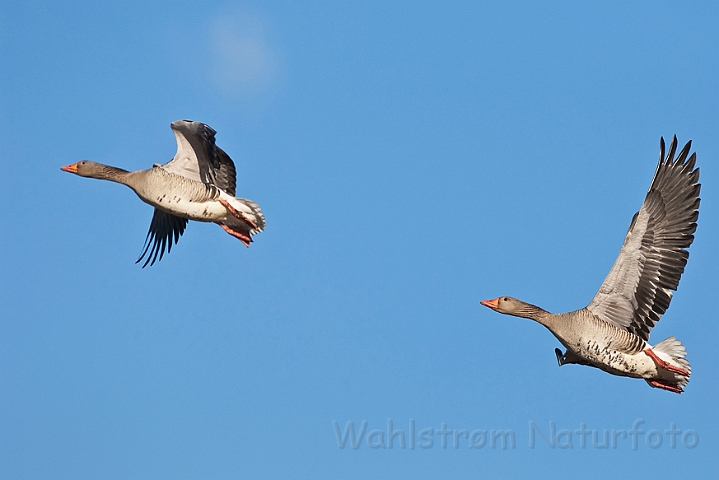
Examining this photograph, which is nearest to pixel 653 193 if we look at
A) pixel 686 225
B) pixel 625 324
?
pixel 686 225

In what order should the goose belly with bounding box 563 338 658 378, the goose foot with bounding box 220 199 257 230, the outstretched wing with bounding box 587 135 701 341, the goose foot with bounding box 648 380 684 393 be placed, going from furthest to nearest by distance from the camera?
the goose foot with bounding box 220 199 257 230
the goose foot with bounding box 648 380 684 393
the outstretched wing with bounding box 587 135 701 341
the goose belly with bounding box 563 338 658 378

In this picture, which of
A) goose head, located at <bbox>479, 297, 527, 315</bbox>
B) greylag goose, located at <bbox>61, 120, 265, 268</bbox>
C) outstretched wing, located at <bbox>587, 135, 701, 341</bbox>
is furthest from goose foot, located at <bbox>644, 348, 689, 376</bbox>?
greylag goose, located at <bbox>61, 120, 265, 268</bbox>

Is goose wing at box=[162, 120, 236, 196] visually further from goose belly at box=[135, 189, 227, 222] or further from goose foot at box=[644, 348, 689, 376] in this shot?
goose foot at box=[644, 348, 689, 376]

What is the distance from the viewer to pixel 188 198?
1549cm

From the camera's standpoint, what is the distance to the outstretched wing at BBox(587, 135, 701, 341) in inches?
548

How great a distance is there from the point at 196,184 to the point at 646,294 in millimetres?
7001

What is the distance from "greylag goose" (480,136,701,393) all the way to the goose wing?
5.58 m

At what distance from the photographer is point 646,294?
14055 mm

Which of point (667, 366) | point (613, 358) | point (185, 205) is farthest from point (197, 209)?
point (667, 366)

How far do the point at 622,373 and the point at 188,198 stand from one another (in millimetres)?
7035

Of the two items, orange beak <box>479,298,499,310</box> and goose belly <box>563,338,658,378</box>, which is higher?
orange beak <box>479,298,499,310</box>

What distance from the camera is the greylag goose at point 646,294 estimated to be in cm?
1384

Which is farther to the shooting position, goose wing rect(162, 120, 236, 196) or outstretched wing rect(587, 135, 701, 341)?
goose wing rect(162, 120, 236, 196)

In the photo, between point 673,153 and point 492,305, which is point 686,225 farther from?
point 492,305
